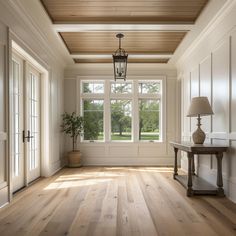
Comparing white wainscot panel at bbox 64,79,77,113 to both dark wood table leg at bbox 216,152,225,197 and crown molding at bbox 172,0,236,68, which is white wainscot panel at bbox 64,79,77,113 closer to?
crown molding at bbox 172,0,236,68

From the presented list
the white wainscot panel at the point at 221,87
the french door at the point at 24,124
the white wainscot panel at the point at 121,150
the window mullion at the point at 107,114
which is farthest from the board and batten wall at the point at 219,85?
the french door at the point at 24,124

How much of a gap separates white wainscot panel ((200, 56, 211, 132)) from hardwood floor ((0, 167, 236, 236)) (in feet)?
4.04

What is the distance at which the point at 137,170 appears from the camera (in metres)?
6.65

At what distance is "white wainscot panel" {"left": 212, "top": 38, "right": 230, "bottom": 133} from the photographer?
4078mm

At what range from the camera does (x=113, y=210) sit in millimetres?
3361

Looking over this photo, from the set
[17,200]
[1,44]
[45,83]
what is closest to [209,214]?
[17,200]

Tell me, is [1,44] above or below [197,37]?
below

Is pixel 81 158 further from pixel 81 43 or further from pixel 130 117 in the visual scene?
pixel 81 43

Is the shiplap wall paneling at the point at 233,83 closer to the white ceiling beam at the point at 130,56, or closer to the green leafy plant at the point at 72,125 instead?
the white ceiling beam at the point at 130,56

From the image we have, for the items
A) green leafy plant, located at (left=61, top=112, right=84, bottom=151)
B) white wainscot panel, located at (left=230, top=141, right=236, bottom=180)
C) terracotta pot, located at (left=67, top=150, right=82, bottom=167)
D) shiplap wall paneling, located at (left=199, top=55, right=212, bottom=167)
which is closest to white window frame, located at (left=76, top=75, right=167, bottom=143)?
green leafy plant, located at (left=61, top=112, right=84, bottom=151)

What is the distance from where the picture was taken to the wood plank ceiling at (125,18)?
3.99 metres

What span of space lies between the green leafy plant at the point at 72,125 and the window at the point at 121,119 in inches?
38.0

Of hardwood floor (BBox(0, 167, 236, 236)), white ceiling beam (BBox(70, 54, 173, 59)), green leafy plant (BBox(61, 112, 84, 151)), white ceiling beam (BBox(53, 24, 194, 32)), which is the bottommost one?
hardwood floor (BBox(0, 167, 236, 236))

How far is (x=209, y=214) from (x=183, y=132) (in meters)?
3.66
